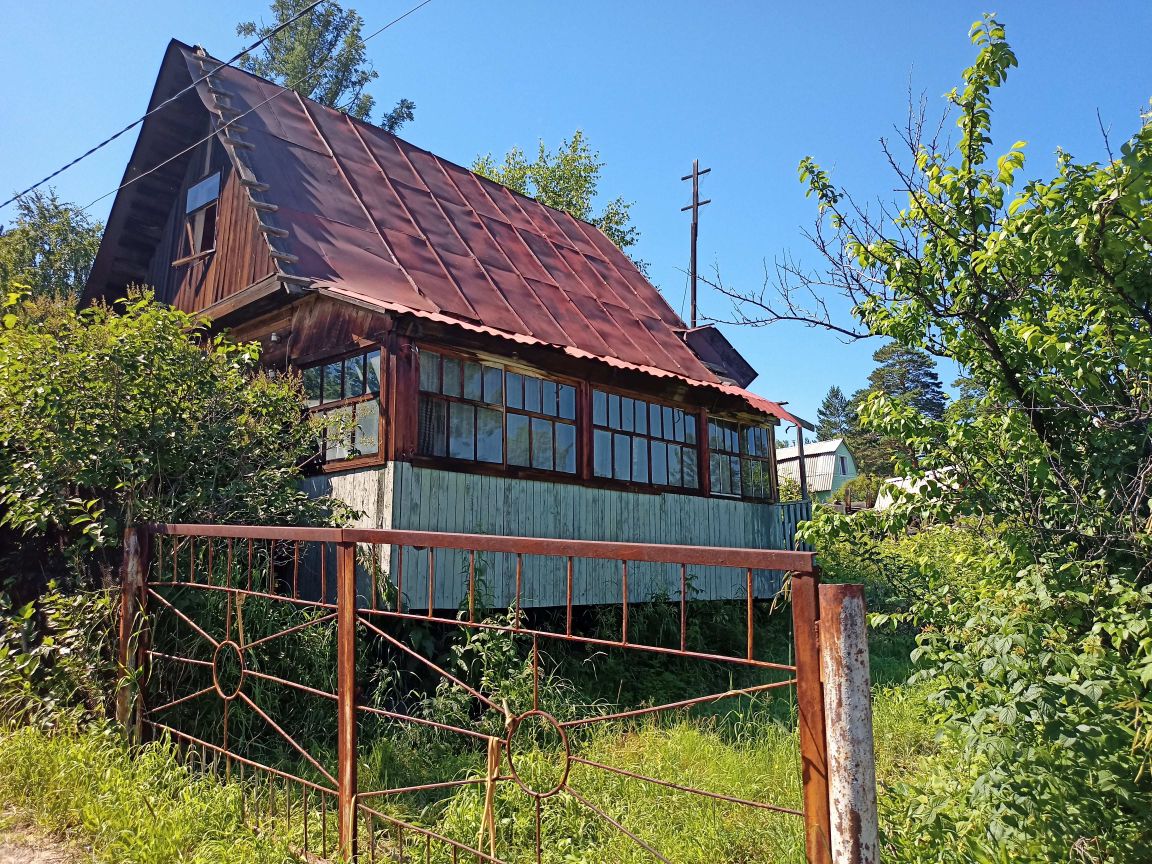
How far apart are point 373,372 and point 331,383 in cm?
82

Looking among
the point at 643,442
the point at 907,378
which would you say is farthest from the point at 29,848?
the point at 907,378

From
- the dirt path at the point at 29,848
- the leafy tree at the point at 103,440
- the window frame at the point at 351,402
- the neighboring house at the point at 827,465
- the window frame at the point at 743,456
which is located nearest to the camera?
the dirt path at the point at 29,848

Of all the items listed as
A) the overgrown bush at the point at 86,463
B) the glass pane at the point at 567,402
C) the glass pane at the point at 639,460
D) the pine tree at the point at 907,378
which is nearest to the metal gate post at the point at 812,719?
the overgrown bush at the point at 86,463

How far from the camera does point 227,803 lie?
4.01 metres

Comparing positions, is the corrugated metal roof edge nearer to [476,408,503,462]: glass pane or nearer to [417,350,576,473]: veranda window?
[417,350,576,473]: veranda window

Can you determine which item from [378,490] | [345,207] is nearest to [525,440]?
[378,490]

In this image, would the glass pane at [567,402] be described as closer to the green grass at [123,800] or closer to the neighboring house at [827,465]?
the green grass at [123,800]

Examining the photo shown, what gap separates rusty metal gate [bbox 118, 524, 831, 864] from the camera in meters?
2.46

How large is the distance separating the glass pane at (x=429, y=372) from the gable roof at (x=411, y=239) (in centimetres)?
43

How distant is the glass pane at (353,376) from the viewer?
8227 mm

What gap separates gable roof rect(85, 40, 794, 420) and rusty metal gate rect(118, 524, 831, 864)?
117 inches

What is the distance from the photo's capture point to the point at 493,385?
8656mm

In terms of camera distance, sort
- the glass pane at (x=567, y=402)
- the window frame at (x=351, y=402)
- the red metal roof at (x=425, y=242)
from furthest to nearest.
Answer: the glass pane at (x=567, y=402), the red metal roof at (x=425, y=242), the window frame at (x=351, y=402)

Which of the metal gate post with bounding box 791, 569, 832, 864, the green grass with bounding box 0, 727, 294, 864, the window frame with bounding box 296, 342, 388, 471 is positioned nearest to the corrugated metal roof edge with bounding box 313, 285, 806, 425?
the window frame with bounding box 296, 342, 388, 471
